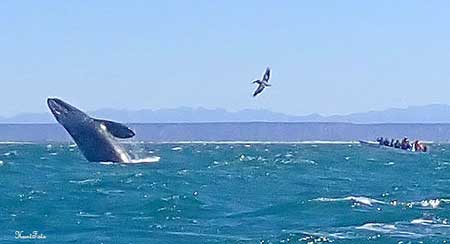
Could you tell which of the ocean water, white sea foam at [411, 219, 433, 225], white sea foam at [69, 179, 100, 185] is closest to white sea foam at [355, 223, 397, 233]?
the ocean water

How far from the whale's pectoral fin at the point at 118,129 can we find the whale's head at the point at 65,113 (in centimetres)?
85

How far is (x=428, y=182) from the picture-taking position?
4734cm

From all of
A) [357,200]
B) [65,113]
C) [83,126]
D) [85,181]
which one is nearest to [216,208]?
[357,200]

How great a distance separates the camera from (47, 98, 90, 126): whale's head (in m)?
48.2

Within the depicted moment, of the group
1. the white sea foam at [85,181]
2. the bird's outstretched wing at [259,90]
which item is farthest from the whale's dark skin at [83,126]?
the bird's outstretched wing at [259,90]

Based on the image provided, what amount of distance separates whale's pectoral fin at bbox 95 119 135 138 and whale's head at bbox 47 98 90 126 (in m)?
0.85

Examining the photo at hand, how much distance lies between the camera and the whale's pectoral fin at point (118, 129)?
148ft

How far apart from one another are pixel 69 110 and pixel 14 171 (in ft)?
17.1

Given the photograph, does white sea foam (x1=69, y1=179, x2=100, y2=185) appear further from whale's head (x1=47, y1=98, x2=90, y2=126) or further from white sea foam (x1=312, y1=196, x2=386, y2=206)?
white sea foam (x1=312, y1=196, x2=386, y2=206)

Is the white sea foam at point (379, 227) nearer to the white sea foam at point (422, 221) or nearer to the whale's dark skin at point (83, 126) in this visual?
the white sea foam at point (422, 221)

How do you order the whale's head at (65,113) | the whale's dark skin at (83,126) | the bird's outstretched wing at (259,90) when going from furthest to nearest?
the whale's head at (65,113)
the whale's dark skin at (83,126)
the bird's outstretched wing at (259,90)

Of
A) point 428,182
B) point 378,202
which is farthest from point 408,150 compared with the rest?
point 378,202

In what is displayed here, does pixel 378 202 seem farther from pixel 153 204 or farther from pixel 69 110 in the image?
pixel 69 110

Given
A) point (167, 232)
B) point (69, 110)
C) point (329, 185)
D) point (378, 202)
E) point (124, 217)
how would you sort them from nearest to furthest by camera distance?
point (167, 232) → point (124, 217) → point (378, 202) → point (329, 185) → point (69, 110)
